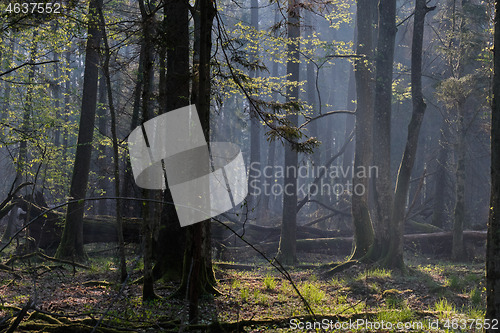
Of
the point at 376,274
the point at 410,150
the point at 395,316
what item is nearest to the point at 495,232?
the point at 395,316

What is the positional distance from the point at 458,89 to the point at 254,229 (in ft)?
35.0

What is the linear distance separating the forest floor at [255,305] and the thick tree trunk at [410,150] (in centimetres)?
98

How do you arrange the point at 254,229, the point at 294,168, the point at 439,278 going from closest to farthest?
1. the point at 439,278
2. the point at 294,168
3. the point at 254,229

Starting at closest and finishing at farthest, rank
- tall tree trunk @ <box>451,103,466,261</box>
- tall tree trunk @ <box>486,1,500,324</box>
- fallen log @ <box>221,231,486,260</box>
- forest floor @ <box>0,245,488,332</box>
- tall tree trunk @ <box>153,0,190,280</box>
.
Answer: forest floor @ <box>0,245,488,332</box> → tall tree trunk @ <box>486,1,500,324</box> → tall tree trunk @ <box>153,0,190,280</box> → tall tree trunk @ <box>451,103,466,261</box> → fallen log @ <box>221,231,486,260</box>

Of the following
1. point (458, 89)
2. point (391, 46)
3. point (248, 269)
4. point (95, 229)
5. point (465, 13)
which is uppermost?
point (465, 13)

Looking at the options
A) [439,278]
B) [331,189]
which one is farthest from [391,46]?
[331,189]

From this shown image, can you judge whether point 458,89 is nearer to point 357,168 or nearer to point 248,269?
point 357,168

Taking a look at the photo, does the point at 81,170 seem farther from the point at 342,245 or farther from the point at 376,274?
the point at 342,245

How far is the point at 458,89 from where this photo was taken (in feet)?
53.0

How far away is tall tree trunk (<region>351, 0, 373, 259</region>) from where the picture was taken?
587 inches

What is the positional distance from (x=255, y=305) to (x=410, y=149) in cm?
853

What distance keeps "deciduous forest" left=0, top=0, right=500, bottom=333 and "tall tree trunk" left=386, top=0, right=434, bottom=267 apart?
0.15ft

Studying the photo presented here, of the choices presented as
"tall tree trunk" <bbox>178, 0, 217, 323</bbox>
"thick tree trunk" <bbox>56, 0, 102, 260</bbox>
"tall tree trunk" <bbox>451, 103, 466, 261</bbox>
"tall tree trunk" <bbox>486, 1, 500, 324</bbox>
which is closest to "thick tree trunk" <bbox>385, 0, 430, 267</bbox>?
"tall tree trunk" <bbox>451, 103, 466, 261</bbox>

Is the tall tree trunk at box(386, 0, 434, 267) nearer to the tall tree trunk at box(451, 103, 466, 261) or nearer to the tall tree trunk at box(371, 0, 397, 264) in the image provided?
the tall tree trunk at box(371, 0, 397, 264)
